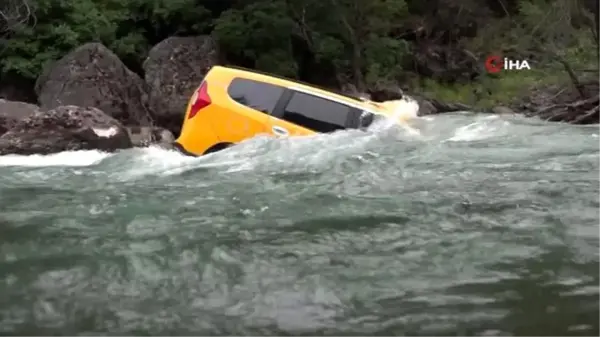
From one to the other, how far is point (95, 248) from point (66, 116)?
19.5 feet

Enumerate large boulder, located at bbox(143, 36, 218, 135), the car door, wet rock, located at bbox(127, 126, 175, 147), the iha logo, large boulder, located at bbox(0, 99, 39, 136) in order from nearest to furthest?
the car door → wet rock, located at bbox(127, 126, 175, 147) → large boulder, located at bbox(0, 99, 39, 136) → large boulder, located at bbox(143, 36, 218, 135) → the iha logo

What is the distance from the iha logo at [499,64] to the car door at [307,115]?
14882mm

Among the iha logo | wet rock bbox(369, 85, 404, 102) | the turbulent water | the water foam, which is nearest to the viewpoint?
the turbulent water

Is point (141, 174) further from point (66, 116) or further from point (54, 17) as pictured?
point (54, 17)

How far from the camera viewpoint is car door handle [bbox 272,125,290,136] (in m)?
9.22

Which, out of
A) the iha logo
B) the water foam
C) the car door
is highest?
the car door

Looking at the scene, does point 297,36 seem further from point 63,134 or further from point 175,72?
point 63,134

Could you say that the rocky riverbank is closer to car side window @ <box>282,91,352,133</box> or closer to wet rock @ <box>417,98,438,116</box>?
wet rock @ <box>417,98,438,116</box>

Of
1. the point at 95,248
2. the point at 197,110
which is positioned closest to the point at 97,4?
the point at 197,110

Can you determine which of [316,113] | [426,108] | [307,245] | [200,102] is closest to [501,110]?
[426,108]

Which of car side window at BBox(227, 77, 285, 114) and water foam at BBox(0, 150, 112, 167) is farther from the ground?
car side window at BBox(227, 77, 285, 114)

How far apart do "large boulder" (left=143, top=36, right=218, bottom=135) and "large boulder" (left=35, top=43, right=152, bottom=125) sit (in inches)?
13.5

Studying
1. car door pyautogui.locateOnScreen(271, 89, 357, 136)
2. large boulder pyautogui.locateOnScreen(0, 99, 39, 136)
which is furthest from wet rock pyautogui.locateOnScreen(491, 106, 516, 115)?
large boulder pyautogui.locateOnScreen(0, 99, 39, 136)

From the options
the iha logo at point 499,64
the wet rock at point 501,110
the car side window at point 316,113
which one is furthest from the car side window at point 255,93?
the iha logo at point 499,64
